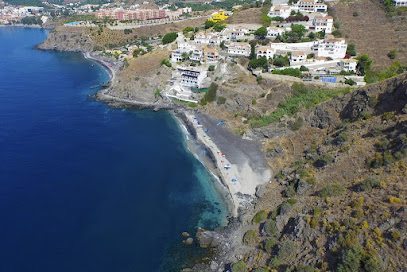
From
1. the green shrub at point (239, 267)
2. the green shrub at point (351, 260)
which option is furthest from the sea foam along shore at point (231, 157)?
the green shrub at point (351, 260)

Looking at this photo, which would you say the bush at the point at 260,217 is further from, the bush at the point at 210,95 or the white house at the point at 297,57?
the white house at the point at 297,57

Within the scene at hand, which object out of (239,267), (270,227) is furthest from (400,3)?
(239,267)

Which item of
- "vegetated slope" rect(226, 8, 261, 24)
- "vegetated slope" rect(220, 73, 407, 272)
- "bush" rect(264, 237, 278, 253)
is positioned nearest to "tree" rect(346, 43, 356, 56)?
"vegetated slope" rect(220, 73, 407, 272)

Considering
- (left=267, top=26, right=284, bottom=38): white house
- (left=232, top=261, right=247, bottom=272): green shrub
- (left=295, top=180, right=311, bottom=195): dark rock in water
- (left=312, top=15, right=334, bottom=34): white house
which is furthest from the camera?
(left=267, top=26, right=284, bottom=38): white house

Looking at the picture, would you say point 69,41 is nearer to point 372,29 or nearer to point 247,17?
point 247,17

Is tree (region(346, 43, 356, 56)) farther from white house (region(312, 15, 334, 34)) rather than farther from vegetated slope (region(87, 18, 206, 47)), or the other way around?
vegetated slope (region(87, 18, 206, 47))
